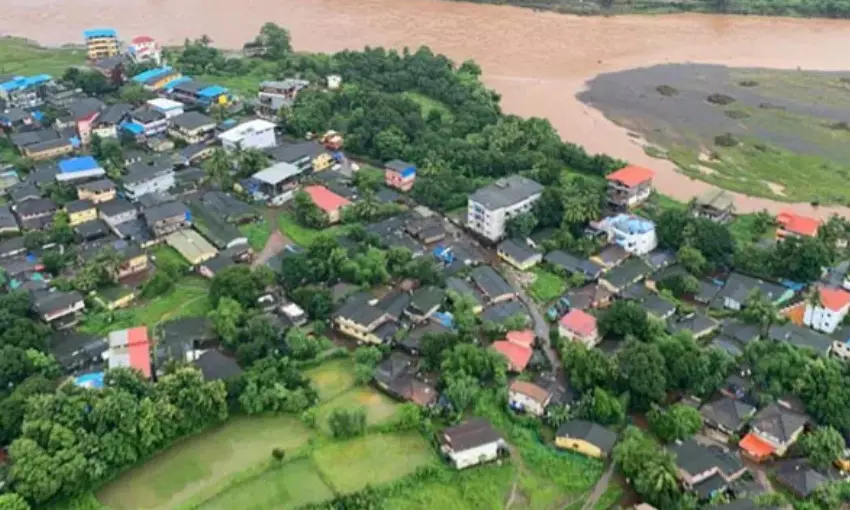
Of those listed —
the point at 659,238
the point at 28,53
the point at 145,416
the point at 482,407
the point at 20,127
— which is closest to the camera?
the point at 145,416

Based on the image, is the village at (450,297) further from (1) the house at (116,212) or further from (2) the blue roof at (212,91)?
(2) the blue roof at (212,91)

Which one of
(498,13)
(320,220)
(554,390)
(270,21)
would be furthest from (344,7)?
(554,390)

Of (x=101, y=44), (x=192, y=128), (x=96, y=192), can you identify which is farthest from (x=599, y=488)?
(x=101, y=44)

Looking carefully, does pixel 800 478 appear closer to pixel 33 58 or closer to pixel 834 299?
pixel 834 299

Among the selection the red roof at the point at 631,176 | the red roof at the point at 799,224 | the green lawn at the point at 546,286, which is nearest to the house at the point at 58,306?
the green lawn at the point at 546,286

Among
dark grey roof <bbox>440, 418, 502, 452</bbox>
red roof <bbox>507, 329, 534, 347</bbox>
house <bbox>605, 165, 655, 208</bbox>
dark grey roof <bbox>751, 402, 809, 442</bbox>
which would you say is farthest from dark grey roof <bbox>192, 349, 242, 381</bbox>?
house <bbox>605, 165, 655, 208</bbox>

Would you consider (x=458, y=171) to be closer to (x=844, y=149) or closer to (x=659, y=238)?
(x=659, y=238)
